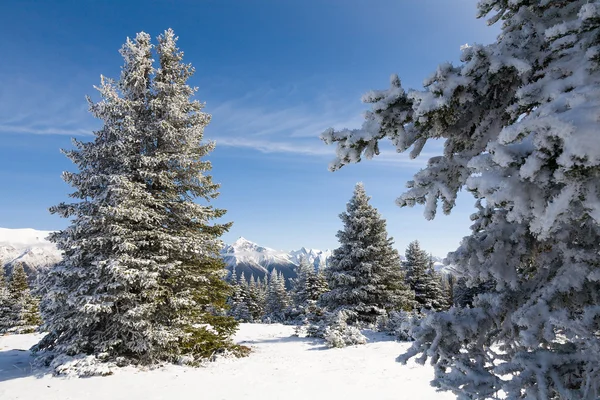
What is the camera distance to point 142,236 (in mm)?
10414

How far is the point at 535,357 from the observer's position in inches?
99.3

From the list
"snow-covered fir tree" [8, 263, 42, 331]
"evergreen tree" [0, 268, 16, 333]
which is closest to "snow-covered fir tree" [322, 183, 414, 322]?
"snow-covered fir tree" [8, 263, 42, 331]

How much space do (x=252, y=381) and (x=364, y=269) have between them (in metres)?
13.0

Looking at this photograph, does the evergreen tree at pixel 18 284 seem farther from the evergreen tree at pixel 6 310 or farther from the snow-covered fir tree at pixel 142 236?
the snow-covered fir tree at pixel 142 236

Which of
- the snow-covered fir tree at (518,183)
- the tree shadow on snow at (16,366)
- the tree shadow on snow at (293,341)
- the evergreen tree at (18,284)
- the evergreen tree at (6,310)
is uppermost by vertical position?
the snow-covered fir tree at (518,183)

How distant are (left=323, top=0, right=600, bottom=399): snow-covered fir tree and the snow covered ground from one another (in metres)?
5.17

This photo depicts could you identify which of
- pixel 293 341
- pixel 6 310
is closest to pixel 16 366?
pixel 293 341

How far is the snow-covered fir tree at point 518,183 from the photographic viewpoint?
176 cm

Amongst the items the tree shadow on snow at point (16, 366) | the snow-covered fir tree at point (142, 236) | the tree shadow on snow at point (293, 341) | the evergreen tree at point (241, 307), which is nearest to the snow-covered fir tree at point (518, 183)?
the snow-covered fir tree at point (142, 236)

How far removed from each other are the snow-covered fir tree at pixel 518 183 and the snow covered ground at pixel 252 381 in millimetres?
5172

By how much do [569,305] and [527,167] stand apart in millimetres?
2056

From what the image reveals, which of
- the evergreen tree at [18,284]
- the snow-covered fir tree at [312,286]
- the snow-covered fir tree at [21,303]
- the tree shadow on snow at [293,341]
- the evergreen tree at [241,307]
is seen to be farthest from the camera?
the evergreen tree at [241,307]

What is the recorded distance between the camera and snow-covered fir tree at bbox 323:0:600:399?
5.78ft

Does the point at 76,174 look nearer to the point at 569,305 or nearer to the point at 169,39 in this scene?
the point at 169,39
